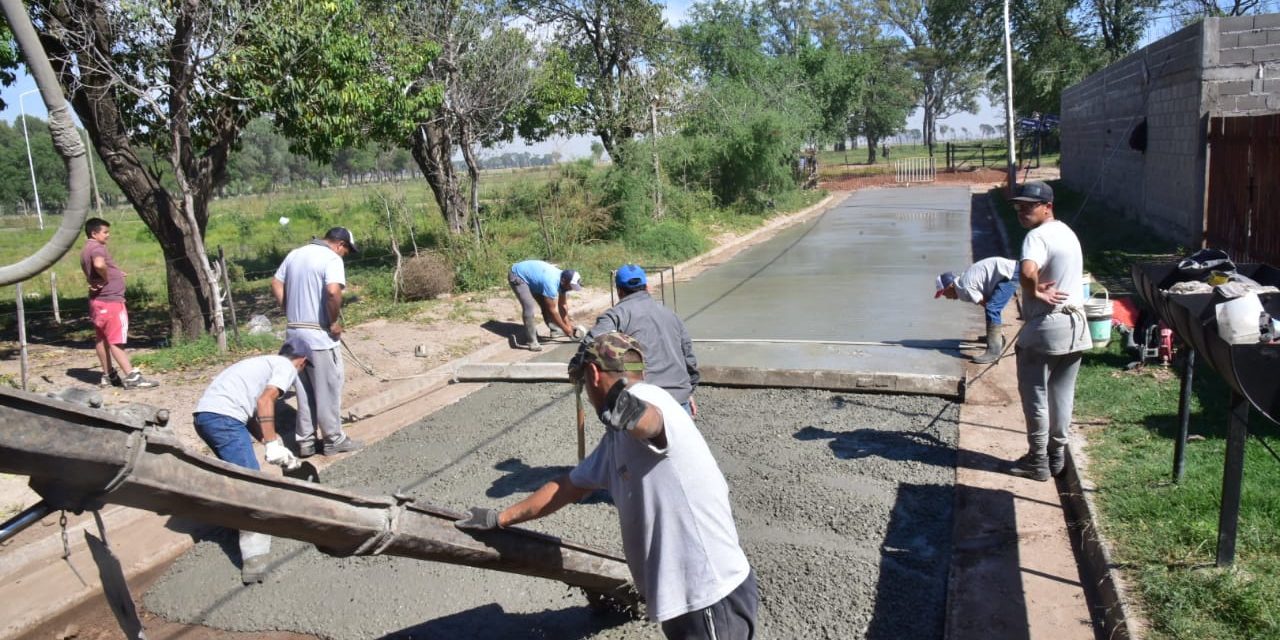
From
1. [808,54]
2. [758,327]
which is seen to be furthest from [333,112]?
[808,54]

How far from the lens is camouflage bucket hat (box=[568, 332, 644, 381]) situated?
109 inches

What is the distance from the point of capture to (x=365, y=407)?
8.28m

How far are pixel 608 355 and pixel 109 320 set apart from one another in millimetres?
7598

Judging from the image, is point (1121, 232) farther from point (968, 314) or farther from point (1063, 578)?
point (1063, 578)

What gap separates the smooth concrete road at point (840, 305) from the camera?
30.1ft

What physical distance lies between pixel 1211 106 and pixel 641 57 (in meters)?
15.8

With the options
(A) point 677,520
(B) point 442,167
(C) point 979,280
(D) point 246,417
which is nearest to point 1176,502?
(C) point 979,280

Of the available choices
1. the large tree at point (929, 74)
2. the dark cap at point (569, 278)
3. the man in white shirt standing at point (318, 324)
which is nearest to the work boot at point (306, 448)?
the man in white shirt standing at point (318, 324)

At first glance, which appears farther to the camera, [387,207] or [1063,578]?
[387,207]

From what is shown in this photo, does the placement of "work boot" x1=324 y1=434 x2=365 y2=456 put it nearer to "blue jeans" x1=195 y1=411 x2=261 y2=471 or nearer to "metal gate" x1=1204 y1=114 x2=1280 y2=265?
"blue jeans" x1=195 y1=411 x2=261 y2=471

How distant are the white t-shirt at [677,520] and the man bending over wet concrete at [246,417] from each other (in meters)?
3.05

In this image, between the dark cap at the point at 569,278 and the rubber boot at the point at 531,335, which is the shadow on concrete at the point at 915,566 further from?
the rubber boot at the point at 531,335

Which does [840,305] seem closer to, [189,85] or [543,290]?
[543,290]

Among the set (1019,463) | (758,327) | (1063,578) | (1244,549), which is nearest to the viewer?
(1244,549)
